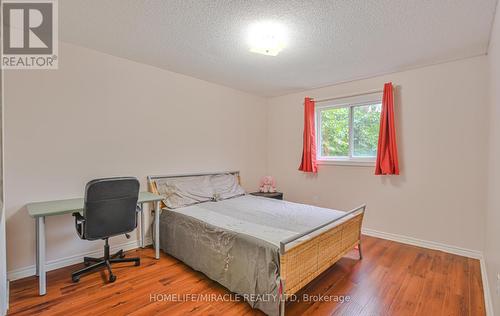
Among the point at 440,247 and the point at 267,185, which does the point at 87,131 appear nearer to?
the point at 267,185

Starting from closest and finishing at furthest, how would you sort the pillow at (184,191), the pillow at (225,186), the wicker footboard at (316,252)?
1. the wicker footboard at (316,252)
2. the pillow at (184,191)
3. the pillow at (225,186)

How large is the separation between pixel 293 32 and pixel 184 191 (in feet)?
7.81

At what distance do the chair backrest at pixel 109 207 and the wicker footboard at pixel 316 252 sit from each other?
1627mm

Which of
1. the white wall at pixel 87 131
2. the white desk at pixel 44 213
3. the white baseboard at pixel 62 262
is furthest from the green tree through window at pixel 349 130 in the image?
the white baseboard at pixel 62 262

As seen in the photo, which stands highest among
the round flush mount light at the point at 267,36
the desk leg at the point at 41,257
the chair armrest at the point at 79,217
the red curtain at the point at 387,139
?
the round flush mount light at the point at 267,36

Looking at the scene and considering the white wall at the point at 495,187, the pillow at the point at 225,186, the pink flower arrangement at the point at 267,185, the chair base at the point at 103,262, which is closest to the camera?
the white wall at the point at 495,187

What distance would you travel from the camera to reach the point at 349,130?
401 centimetres

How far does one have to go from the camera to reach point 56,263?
2541 mm

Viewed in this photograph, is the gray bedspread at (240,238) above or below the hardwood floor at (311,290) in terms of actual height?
above

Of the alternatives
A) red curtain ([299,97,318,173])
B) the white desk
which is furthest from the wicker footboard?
the white desk

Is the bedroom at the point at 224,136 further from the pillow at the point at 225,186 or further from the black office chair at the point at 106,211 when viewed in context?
the black office chair at the point at 106,211

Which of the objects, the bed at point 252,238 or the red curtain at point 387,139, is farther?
the red curtain at point 387,139

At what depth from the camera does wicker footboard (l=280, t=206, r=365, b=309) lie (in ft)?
5.90

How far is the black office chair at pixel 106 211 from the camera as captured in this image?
2176mm
